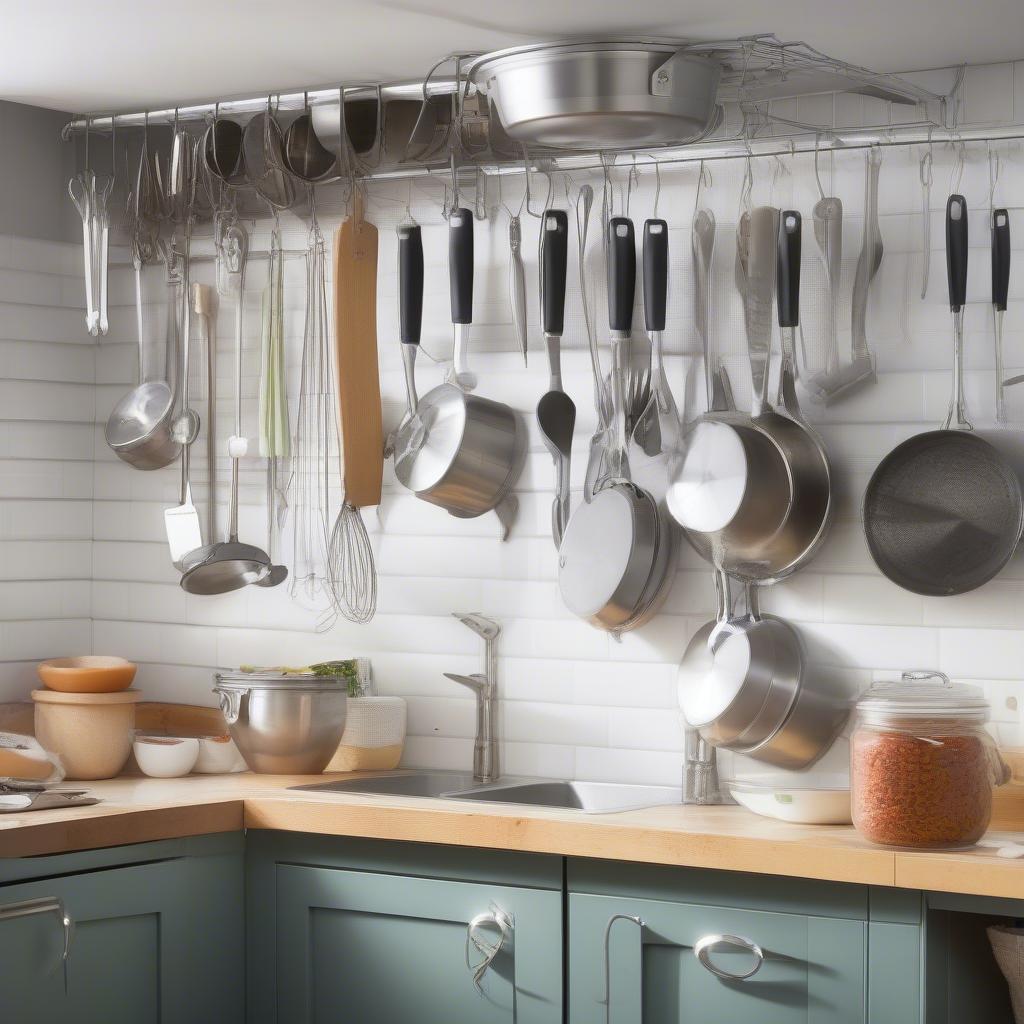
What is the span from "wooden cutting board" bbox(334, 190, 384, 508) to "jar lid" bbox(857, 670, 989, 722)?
1.13 metres

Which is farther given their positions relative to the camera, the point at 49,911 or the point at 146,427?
the point at 146,427

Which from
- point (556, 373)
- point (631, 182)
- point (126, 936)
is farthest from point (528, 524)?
point (126, 936)

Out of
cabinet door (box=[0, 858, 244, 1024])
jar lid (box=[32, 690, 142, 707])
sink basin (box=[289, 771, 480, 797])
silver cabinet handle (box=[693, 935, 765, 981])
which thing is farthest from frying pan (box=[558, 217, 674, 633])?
jar lid (box=[32, 690, 142, 707])

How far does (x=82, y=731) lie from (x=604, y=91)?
156 centimetres

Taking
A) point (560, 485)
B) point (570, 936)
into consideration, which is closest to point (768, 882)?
point (570, 936)

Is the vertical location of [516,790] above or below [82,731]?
below

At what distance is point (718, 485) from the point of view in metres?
2.70

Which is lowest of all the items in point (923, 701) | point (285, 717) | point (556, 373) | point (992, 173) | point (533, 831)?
point (533, 831)

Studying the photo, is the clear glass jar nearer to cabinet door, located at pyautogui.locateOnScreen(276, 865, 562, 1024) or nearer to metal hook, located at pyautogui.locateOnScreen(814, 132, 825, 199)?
cabinet door, located at pyautogui.locateOnScreen(276, 865, 562, 1024)

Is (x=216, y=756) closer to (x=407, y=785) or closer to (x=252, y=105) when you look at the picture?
(x=407, y=785)

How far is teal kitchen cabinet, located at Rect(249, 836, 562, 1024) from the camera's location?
249 centimetres

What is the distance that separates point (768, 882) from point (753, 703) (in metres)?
0.42

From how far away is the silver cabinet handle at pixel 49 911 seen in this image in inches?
94.1

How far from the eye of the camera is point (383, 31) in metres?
2.58
